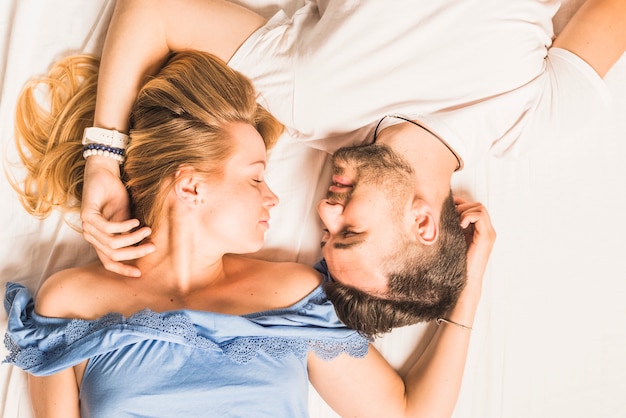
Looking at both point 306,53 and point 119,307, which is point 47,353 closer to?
point 119,307

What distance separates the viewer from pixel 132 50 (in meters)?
1.61

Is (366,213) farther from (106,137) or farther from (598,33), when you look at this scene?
(598,33)

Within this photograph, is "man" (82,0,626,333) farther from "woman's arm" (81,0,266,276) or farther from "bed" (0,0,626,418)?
"bed" (0,0,626,418)

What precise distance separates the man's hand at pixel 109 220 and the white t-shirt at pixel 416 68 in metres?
0.46

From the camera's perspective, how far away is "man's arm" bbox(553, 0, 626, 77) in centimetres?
170

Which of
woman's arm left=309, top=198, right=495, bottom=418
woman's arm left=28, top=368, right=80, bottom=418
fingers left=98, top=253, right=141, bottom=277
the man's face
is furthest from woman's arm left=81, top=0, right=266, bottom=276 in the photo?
woman's arm left=309, top=198, right=495, bottom=418

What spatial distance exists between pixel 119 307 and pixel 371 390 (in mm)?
726

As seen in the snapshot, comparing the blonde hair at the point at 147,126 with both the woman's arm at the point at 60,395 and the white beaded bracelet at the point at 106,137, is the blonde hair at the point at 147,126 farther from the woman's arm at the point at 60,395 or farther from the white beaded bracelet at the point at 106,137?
the woman's arm at the point at 60,395

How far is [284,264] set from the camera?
170 cm

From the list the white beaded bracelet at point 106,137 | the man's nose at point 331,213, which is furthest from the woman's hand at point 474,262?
the white beaded bracelet at point 106,137

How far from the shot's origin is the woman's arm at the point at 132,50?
158cm

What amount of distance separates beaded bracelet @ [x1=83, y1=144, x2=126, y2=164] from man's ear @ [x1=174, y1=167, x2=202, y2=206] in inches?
8.4

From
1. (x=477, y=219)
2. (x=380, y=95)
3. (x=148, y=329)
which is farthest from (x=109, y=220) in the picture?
(x=477, y=219)

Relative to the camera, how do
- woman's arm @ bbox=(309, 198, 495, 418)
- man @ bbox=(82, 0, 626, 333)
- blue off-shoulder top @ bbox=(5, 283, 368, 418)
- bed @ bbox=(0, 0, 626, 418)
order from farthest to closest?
bed @ bbox=(0, 0, 626, 418) < woman's arm @ bbox=(309, 198, 495, 418) < man @ bbox=(82, 0, 626, 333) < blue off-shoulder top @ bbox=(5, 283, 368, 418)
